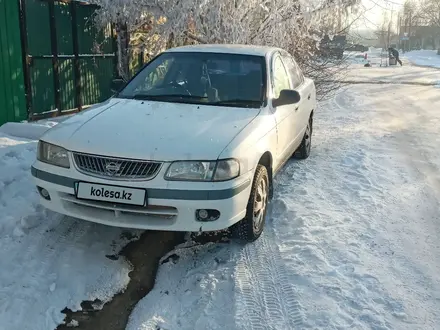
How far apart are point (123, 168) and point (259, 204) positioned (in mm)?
1310

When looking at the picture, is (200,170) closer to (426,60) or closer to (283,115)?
(283,115)

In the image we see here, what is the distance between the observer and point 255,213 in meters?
4.15

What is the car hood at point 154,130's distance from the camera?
11.6 ft

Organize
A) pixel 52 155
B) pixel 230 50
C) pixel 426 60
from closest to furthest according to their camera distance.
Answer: pixel 52 155 → pixel 230 50 → pixel 426 60

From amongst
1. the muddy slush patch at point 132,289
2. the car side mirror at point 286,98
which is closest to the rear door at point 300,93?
the car side mirror at point 286,98

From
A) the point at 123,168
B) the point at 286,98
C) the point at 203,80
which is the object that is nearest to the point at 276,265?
the point at 123,168

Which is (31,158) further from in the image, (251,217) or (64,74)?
(64,74)

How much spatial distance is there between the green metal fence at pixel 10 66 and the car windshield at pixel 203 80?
361 centimetres

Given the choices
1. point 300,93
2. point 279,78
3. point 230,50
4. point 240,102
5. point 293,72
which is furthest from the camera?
point 293,72

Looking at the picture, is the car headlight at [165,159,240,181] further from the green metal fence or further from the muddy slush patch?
the green metal fence

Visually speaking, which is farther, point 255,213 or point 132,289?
point 255,213

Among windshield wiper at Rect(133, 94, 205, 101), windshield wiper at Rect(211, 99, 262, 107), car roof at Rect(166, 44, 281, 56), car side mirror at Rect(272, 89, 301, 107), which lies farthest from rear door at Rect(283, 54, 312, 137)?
windshield wiper at Rect(133, 94, 205, 101)

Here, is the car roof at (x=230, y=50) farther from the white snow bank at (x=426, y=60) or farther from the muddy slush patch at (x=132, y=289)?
the white snow bank at (x=426, y=60)

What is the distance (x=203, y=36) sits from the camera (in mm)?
10695
